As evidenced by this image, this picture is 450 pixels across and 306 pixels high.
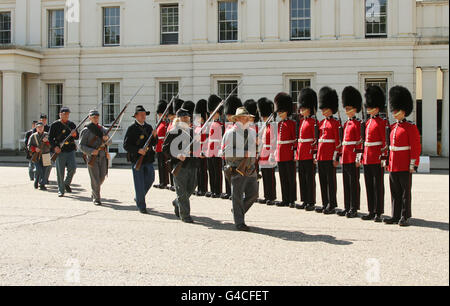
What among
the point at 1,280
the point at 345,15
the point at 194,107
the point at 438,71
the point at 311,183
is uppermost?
the point at 345,15

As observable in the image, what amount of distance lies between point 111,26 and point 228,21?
6016mm

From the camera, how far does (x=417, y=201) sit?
1041 centimetres

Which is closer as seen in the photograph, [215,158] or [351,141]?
[351,141]

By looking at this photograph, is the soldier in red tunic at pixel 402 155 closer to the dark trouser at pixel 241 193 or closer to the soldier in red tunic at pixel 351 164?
the soldier in red tunic at pixel 351 164

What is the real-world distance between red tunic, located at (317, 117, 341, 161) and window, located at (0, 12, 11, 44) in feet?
77.7

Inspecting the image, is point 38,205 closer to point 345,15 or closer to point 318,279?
point 318,279

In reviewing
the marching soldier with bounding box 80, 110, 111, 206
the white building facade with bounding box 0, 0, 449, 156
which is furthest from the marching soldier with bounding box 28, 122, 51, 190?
the white building facade with bounding box 0, 0, 449, 156

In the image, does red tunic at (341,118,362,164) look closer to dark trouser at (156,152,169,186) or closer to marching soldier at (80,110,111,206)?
marching soldier at (80,110,111,206)

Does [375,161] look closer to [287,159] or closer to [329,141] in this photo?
[329,141]

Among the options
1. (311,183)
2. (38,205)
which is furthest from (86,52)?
(311,183)

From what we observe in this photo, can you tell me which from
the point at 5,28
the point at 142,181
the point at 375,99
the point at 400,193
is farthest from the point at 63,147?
the point at 5,28

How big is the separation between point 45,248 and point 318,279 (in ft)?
10.8

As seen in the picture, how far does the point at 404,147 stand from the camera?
25.9ft

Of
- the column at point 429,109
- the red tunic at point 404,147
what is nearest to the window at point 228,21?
the column at point 429,109
